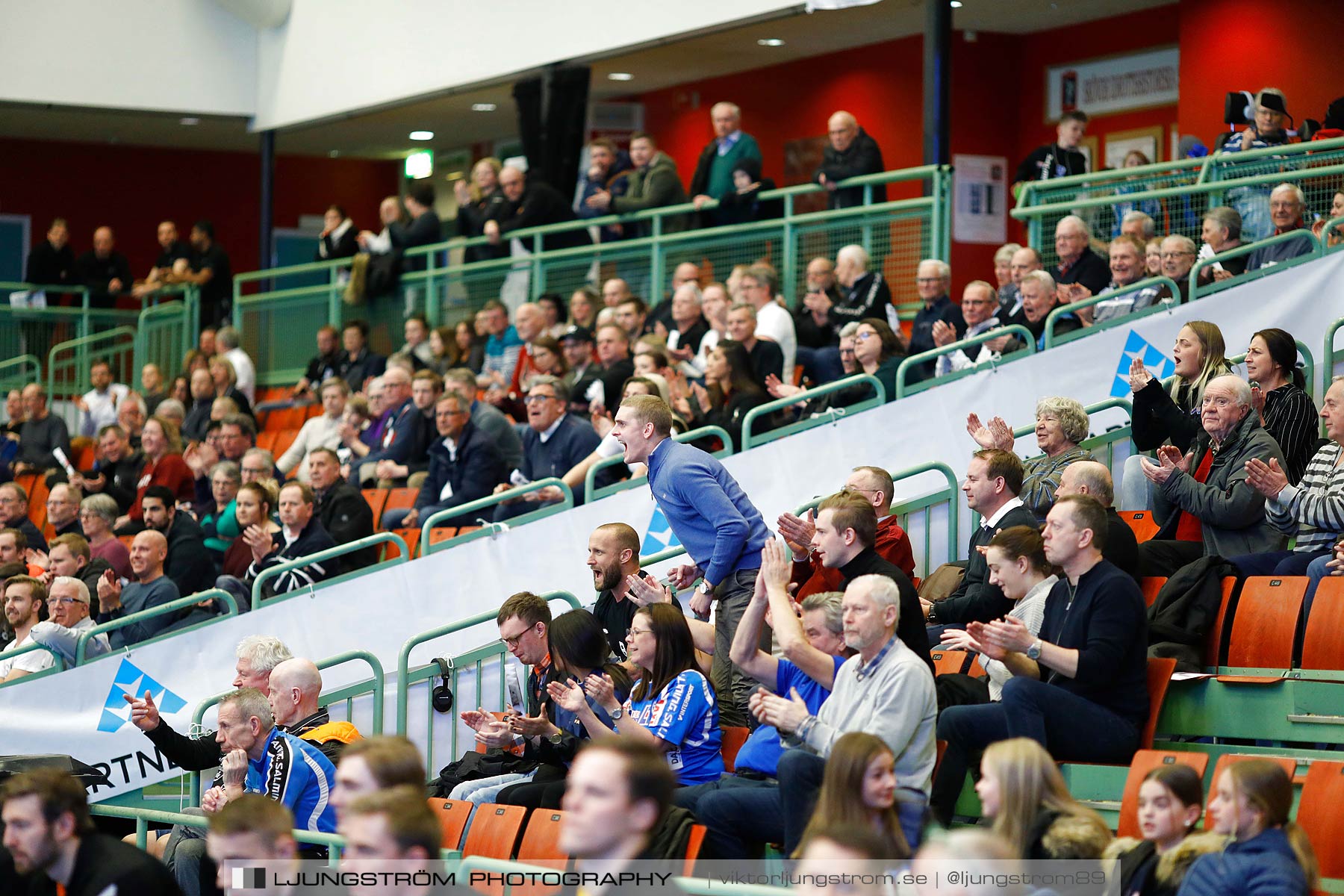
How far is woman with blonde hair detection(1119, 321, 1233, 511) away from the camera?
7.29m

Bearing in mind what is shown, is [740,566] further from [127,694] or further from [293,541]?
[293,541]

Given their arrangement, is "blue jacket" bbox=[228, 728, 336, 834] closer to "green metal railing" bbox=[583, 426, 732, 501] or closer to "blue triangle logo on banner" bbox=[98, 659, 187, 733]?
"blue triangle logo on banner" bbox=[98, 659, 187, 733]

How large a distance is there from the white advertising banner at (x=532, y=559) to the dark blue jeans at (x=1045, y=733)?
2.31 metres

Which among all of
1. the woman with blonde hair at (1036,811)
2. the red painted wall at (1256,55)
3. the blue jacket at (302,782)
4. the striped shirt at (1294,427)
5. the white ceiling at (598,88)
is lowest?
the blue jacket at (302,782)

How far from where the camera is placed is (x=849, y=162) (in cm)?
1201

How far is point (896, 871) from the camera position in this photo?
172 inches

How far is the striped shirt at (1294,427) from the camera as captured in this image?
7145 mm

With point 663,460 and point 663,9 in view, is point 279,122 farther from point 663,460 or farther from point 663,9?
point 663,460

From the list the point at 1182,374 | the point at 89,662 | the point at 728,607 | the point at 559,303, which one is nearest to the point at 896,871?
the point at 728,607

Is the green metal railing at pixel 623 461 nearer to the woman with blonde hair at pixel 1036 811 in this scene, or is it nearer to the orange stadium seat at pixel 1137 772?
the orange stadium seat at pixel 1137 772

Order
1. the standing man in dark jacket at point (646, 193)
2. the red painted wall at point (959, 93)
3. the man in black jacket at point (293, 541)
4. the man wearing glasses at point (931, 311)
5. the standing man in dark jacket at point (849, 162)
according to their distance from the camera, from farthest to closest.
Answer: the red painted wall at point (959, 93), the standing man in dark jacket at point (646, 193), the standing man in dark jacket at point (849, 162), the man wearing glasses at point (931, 311), the man in black jacket at point (293, 541)

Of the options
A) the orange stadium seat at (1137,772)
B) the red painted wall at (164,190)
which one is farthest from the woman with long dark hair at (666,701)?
the red painted wall at (164,190)

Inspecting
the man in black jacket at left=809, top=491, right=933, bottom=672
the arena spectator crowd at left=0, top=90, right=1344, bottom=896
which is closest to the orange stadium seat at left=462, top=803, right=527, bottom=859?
the arena spectator crowd at left=0, top=90, right=1344, bottom=896

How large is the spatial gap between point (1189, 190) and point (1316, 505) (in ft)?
12.8
